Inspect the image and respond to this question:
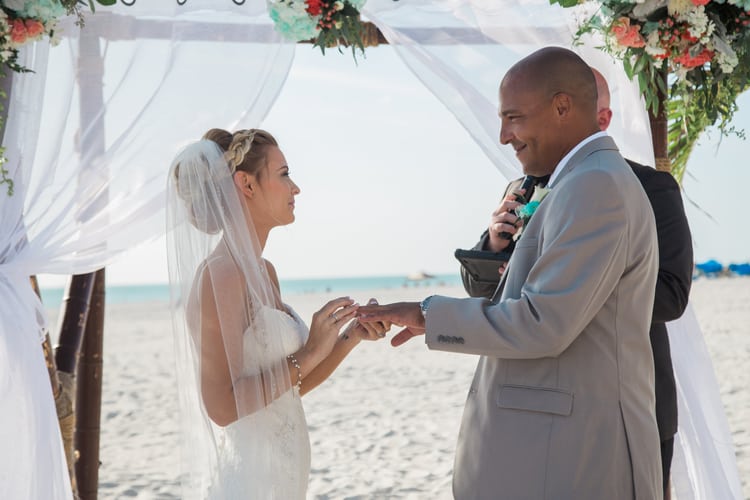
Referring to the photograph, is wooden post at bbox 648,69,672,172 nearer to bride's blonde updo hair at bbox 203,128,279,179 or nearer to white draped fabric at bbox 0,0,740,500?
white draped fabric at bbox 0,0,740,500

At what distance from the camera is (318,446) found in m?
8.32

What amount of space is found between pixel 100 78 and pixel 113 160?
0.37 metres

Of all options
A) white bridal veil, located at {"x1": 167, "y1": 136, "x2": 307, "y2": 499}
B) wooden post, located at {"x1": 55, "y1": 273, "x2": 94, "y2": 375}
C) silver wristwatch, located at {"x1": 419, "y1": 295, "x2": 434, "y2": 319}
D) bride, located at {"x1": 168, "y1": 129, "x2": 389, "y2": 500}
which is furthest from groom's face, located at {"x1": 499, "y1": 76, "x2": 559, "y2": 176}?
wooden post, located at {"x1": 55, "y1": 273, "x2": 94, "y2": 375}

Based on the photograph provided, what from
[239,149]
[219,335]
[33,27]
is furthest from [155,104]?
[219,335]

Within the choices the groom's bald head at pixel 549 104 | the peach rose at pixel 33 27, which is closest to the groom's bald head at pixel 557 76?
the groom's bald head at pixel 549 104

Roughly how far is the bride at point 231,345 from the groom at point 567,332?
2.59 feet

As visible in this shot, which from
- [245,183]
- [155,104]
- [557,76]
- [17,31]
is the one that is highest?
[17,31]

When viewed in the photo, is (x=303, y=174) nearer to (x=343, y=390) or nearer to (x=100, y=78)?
(x=343, y=390)

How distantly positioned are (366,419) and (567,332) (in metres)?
7.40

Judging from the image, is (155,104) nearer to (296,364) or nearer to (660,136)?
(296,364)

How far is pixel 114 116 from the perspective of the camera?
12.6ft

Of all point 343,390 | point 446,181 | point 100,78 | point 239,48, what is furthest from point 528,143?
point 446,181

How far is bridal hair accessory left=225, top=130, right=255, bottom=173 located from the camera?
334 centimetres

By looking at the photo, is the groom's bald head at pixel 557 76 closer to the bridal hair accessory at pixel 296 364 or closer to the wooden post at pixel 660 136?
the bridal hair accessory at pixel 296 364
